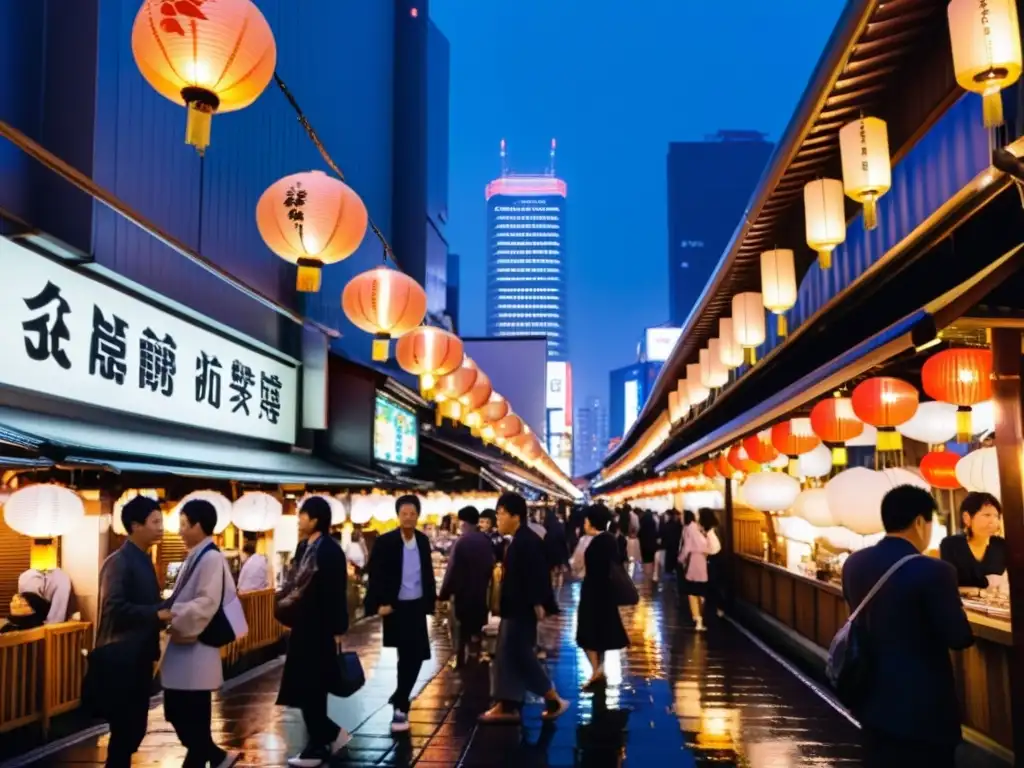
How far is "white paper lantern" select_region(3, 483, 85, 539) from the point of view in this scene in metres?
9.21

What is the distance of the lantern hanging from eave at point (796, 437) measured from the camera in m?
13.1

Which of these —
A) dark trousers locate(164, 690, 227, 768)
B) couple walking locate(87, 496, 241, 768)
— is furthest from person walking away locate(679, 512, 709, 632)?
dark trousers locate(164, 690, 227, 768)

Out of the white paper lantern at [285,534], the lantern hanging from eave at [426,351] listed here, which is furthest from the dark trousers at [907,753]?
the white paper lantern at [285,534]

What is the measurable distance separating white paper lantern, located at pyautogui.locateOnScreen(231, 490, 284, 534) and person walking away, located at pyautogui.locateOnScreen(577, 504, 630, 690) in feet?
15.3

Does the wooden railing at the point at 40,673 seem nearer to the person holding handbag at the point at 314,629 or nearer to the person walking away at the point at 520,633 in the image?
the person holding handbag at the point at 314,629

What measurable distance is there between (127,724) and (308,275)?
4.49 m

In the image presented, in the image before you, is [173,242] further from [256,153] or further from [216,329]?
[256,153]

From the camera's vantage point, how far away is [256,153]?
14.8 m

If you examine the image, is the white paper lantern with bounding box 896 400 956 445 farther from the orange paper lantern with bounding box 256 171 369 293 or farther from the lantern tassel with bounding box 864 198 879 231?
the orange paper lantern with bounding box 256 171 369 293

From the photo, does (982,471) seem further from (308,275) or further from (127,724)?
(127,724)

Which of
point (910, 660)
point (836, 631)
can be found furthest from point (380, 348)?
point (910, 660)

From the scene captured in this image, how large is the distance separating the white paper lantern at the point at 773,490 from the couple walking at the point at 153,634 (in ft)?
31.0

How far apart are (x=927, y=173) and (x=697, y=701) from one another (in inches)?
245

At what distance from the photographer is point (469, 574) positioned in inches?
461
